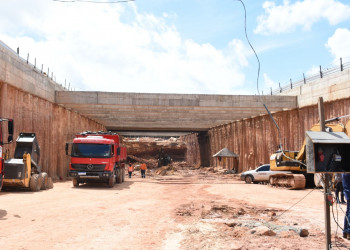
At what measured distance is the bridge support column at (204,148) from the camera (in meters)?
47.7

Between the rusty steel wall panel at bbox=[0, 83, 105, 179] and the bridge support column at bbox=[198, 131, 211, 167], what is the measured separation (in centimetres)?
2126

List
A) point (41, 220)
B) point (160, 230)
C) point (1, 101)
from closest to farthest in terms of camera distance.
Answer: point (160, 230) → point (41, 220) → point (1, 101)

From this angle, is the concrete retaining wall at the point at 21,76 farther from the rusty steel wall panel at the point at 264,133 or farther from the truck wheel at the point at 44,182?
the rusty steel wall panel at the point at 264,133

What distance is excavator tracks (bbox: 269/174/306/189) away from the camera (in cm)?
1911

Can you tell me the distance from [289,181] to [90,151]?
1187 centimetres

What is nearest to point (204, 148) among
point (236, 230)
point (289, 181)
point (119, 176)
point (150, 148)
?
point (150, 148)

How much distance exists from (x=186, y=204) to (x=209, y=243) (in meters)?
6.07

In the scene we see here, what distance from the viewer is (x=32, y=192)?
1592 cm

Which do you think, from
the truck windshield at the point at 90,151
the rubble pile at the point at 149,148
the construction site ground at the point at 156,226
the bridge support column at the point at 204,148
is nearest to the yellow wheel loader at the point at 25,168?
the truck windshield at the point at 90,151

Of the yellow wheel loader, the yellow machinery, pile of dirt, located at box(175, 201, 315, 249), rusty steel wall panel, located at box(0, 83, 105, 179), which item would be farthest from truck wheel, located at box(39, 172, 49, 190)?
the yellow machinery

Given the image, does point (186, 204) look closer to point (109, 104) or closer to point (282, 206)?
point (282, 206)

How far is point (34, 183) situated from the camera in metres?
16.1

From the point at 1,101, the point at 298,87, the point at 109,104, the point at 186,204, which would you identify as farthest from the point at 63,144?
the point at 298,87

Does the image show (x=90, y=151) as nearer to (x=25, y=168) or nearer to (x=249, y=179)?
(x=25, y=168)
